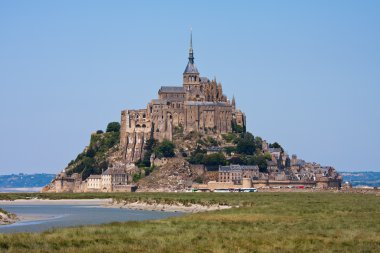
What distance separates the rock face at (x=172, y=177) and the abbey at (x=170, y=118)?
6.64 meters

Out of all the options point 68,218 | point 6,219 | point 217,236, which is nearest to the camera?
point 217,236

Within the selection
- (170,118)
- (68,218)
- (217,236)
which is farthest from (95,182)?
(217,236)

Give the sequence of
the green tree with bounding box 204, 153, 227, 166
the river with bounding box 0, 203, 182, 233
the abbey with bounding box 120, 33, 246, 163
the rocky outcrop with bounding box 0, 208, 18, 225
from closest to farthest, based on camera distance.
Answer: the river with bounding box 0, 203, 182, 233
the rocky outcrop with bounding box 0, 208, 18, 225
the green tree with bounding box 204, 153, 227, 166
the abbey with bounding box 120, 33, 246, 163

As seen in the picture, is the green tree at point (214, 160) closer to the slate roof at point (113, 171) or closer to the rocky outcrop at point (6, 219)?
the slate roof at point (113, 171)

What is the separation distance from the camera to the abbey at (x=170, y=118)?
15012 centimetres

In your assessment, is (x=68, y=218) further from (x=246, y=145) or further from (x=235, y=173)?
(x=246, y=145)

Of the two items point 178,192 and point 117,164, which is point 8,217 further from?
point 117,164

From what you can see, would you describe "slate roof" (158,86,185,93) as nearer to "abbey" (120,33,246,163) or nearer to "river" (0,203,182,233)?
"abbey" (120,33,246,163)

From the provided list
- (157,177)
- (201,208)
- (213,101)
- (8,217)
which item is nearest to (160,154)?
(157,177)

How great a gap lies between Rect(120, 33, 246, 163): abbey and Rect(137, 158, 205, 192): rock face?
6.64 m

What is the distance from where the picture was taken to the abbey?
150m

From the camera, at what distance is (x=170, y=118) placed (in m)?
151

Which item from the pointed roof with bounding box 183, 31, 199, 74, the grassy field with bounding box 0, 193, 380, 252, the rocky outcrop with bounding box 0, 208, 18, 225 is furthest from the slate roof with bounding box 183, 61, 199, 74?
the grassy field with bounding box 0, 193, 380, 252

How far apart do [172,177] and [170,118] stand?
13236 mm
